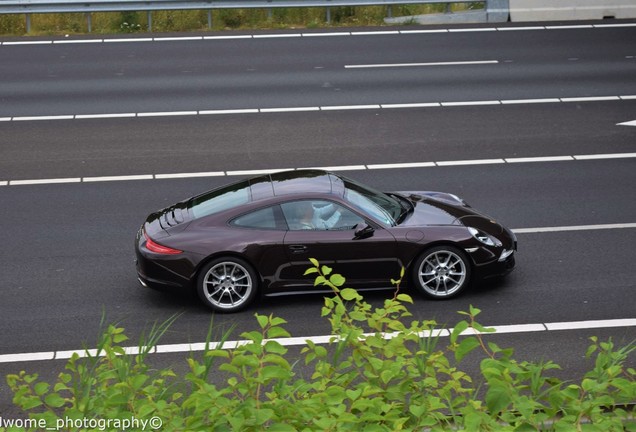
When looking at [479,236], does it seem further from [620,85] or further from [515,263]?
[620,85]

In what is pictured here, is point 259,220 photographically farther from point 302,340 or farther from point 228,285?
point 302,340

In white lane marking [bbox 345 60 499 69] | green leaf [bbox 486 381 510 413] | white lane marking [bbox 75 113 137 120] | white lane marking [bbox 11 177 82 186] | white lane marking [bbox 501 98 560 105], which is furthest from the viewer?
white lane marking [bbox 345 60 499 69]

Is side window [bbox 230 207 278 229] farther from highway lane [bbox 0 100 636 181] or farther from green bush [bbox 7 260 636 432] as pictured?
green bush [bbox 7 260 636 432]

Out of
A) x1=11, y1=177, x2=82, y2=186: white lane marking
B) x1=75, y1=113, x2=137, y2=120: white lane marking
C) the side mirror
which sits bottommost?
x1=11, y1=177, x2=82, y2=186: white lane marking

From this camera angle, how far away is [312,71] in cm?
2120

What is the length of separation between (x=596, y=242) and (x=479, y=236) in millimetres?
2334

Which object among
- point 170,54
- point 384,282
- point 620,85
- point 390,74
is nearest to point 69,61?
point 170,54

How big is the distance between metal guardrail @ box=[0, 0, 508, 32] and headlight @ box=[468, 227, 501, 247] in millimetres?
14158

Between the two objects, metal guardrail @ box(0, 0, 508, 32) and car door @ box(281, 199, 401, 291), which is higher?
metal guardrail @ box(0, 0, 508, 32)

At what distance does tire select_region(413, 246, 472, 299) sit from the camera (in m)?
11.2

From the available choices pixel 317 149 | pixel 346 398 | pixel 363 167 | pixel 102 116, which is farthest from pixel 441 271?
pixel 102 116

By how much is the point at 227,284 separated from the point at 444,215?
8.52ft

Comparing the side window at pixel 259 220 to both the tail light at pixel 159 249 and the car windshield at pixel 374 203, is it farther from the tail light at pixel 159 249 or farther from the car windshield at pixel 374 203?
the car windshield at pixel 374 203

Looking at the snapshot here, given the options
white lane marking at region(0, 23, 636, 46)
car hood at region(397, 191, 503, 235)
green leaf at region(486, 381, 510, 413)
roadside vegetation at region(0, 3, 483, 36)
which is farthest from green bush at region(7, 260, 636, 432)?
roadside vegetation at region(0, 3, 483, 36)
